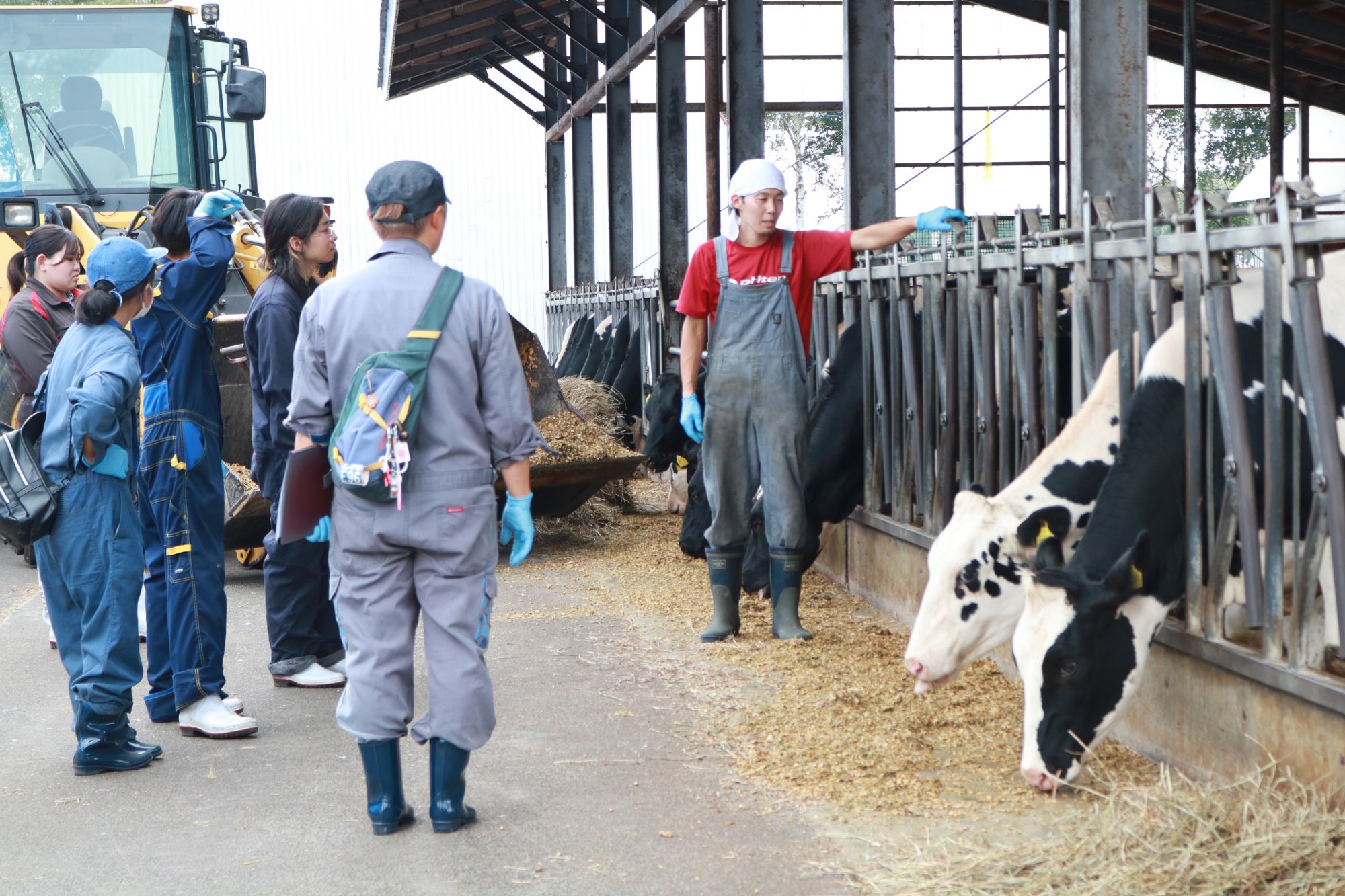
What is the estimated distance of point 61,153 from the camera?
36.1 ft

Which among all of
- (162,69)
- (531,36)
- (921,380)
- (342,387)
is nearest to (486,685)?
(342,387)

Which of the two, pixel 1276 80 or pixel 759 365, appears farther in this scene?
pixel 1276 80

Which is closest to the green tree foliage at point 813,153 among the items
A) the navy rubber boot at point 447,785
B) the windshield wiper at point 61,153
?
the windshield wiper at point 61,153

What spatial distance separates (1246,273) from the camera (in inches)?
182

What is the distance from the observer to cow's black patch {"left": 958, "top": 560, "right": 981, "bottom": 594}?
4582 millimetres

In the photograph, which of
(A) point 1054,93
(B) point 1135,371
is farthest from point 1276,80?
(B) point 1135,371

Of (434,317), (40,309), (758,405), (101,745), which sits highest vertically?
(40,309)

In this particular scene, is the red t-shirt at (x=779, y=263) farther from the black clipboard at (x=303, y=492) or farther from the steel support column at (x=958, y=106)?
the steel support column at (x=958, y=106)

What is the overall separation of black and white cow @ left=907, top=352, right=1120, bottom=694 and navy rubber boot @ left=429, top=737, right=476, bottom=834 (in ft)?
4.85

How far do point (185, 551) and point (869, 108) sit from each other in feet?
15.4

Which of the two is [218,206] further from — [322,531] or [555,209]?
[555,209]

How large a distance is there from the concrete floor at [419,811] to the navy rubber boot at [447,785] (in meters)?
0.05

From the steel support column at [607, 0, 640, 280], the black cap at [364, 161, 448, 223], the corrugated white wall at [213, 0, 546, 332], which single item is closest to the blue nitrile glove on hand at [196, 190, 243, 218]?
the black cap at [364, 161, 448, 223]

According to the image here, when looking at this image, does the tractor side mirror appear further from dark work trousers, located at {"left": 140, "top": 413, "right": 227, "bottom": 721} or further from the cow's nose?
the cow's nose
